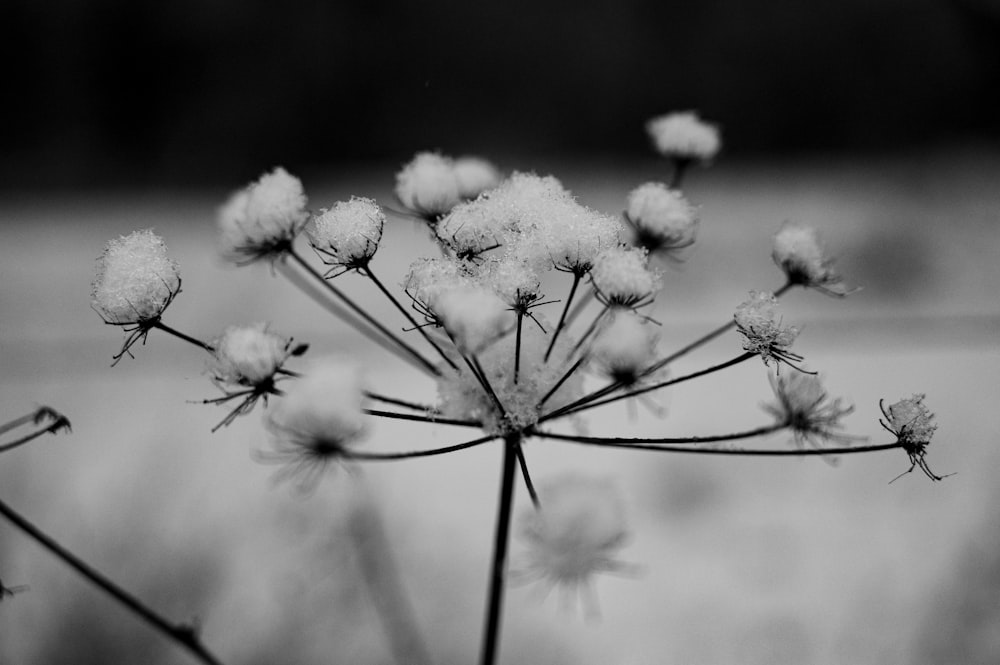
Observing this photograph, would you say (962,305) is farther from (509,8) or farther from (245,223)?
(245,223)

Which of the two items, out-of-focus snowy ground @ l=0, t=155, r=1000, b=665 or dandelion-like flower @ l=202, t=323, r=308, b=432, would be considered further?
out-of-focus snowy ground @ l=0, t=155, r=1000, b=665

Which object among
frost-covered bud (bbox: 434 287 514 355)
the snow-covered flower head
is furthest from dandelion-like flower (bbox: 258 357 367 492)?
the snow-covered flower head

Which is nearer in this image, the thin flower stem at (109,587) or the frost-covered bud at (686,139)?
the thin flower stem at (109,587)

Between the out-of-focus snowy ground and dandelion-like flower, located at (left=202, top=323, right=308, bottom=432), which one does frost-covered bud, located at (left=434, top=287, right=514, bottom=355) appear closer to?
dandelion-like flower, located at (left=202, top=323, right=308, bottom=432)

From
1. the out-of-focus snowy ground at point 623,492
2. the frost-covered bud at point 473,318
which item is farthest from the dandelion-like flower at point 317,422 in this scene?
the out-of-focus snowy ground at point 623,492

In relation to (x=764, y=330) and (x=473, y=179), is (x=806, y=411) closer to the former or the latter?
(x=764, y=330)

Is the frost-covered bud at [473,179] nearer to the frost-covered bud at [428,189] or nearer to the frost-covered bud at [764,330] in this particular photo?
the frost-covered bud at [428,189]
